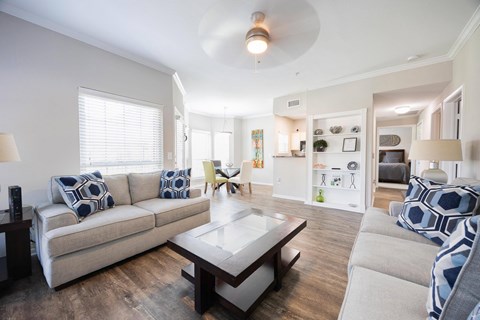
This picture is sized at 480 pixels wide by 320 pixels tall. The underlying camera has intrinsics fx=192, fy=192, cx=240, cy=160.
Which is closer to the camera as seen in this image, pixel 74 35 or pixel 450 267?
pixel 450 267

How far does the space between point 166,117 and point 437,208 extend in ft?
12.1

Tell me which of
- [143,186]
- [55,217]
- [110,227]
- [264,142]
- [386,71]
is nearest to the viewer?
[55,217]

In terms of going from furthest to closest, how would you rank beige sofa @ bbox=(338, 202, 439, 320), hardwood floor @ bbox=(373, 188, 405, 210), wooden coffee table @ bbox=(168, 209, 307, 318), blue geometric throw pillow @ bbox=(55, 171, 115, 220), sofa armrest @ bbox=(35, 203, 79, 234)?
hardwood floor @ bbox=(373, 188, 405, 210), blue geometric throw pillow @ bbox=(55, 171, 115, 220), sofa armrest @ bbox=(35, 203, 79, 234), wooden coffee table @ bbox=(168, 209, 307, 318), beige sofa @ bbox=(338, 202, 439, 320)

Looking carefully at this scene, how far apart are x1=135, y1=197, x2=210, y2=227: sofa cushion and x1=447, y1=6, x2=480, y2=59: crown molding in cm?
378

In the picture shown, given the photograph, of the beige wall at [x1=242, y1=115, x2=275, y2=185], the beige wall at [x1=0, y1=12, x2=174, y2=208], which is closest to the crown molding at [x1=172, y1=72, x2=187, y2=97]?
the beige wall at [x1=0, y1=12, x2=174, y2=208]

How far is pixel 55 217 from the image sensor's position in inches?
67.1

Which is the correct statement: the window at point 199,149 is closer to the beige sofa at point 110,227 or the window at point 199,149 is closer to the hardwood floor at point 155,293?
the beige sofa at point 110,227

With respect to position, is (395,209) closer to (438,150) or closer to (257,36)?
(438,150)

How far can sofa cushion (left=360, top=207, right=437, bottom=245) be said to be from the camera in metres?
1.52

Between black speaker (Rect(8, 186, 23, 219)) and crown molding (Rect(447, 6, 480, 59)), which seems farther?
crown molding (Rect(447, 6, 480, 59))

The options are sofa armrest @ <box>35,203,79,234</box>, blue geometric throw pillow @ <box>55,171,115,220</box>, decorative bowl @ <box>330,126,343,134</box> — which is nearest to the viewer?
sofa armrest @ <box>35,203,79,234</box>

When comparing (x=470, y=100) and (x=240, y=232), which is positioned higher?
(x=470, y=100)

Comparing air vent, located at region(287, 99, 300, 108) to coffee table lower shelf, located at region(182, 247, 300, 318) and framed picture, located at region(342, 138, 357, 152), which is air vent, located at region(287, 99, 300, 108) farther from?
coffee table lower shelf, located at region(182, 247, 300, 318)

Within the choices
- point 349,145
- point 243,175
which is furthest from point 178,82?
point 349,145
